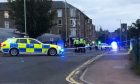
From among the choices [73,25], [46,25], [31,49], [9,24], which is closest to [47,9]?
[46,25]

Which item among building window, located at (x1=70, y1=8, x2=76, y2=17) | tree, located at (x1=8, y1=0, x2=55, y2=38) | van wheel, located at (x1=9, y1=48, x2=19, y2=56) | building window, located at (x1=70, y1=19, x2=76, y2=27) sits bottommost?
van wheel, located at (x1=9, y1=48, x2=19, y2=56)

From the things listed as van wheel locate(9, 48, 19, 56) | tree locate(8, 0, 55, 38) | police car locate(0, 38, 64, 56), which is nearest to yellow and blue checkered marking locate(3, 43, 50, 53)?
police car locate(0, 38, 64, 56)

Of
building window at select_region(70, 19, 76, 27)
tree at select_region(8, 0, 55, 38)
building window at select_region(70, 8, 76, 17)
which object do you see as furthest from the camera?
building window at select_region(70, 8, 76, 17)

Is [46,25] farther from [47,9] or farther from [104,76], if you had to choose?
[104,76]

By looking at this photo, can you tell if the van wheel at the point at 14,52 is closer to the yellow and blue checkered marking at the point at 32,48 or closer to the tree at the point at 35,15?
the yellow and blue checkered marking at the point at 32,48

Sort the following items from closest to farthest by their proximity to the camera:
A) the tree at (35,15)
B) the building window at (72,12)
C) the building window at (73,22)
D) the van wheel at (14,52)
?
the van wheel at (14,52)
the tree at (35,15)
the building window at (73,22)
the building window at (72,12)

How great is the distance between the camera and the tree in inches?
2456

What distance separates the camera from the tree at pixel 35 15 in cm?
6238

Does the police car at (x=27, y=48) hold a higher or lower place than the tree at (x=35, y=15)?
lower

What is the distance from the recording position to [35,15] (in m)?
62.4

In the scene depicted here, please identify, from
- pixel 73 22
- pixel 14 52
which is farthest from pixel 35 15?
pixel 73 22

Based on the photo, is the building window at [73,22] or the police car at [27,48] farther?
the building window at [73,22]

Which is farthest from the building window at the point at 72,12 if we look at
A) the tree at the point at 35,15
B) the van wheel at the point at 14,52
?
the van wheel at the point at 14,52

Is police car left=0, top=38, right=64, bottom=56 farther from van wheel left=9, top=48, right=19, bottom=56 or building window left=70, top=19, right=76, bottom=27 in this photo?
building window left=70, top=19, right=76, bottom=27
